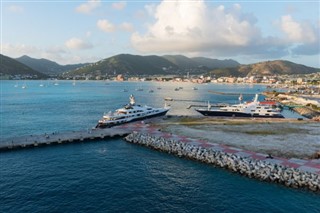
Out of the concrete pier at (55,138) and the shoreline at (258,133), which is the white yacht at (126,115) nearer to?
the shoreline at (258,133)

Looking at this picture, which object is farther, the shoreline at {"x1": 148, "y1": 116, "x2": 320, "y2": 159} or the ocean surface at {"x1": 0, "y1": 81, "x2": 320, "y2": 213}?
the shoreline at {"x1": 148, "y1": 116, "x2": 320, "y2": 159}

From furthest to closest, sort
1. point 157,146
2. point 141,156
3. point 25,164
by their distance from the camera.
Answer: point 157,146 → point 141,156 → point 25,164

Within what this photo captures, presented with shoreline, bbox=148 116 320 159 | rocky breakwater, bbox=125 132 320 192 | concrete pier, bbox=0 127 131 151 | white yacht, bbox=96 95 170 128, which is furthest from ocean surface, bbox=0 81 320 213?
white yacht, bbox=96 95 170 128

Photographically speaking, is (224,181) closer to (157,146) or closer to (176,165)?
(176,165)

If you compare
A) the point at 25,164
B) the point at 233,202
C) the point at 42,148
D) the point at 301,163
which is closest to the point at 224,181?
the point at 233,202

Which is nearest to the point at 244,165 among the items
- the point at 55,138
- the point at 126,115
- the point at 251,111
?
the point at 55,138

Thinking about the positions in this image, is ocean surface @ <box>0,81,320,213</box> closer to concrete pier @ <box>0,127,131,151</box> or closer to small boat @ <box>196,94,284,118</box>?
concrete pier @ <box>0,127,131,151</box>

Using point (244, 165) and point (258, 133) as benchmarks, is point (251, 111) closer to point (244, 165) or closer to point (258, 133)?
point (258, 133)

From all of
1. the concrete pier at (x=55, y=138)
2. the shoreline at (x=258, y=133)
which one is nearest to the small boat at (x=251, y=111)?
the shoreline at (x=258, y=133)
